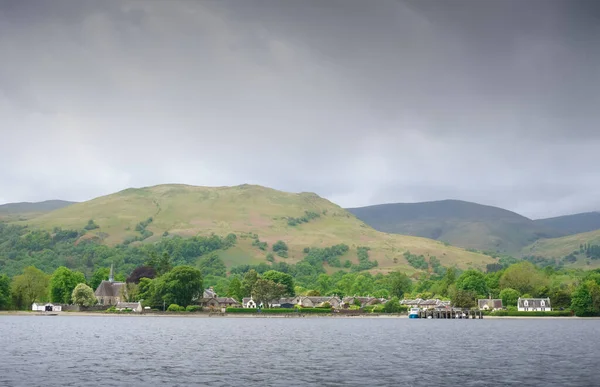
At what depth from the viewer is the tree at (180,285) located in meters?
190

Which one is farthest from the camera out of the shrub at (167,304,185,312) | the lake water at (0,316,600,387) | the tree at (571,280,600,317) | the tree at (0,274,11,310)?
the tree at (0,274,11,310)

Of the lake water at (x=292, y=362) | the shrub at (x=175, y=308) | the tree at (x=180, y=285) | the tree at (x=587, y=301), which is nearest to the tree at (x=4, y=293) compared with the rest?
the tree at (x=180, y=285)

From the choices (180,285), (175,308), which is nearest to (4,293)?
(175,308)

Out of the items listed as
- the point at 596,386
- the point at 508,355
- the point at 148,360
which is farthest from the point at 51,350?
the point at 596,386

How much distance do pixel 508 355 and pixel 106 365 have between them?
3904 cm

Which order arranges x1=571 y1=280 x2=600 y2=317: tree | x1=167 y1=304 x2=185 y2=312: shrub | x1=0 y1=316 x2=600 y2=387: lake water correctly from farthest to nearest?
1. x1=167 y1=304 x2=185 y2=312: shrub
2. x1=571 y1=280 x2=600 y2=317: tree
3. x1=0 y1=316 x2=600 y2=387: lake water

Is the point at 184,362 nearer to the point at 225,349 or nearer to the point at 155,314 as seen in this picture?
the point at 225,349

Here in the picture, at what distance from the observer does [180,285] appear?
19000 cm

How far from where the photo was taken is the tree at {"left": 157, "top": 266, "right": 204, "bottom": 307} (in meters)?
190

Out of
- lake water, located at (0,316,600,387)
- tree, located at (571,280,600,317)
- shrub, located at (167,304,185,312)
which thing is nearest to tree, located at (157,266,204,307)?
shrub, located at (167,304,185,312)

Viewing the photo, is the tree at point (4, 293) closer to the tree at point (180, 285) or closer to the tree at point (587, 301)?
the tree at point (180, 285)

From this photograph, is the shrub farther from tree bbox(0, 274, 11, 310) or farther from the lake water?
the lake water

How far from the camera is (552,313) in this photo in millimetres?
194000

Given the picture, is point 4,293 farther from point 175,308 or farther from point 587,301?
point 587,301
